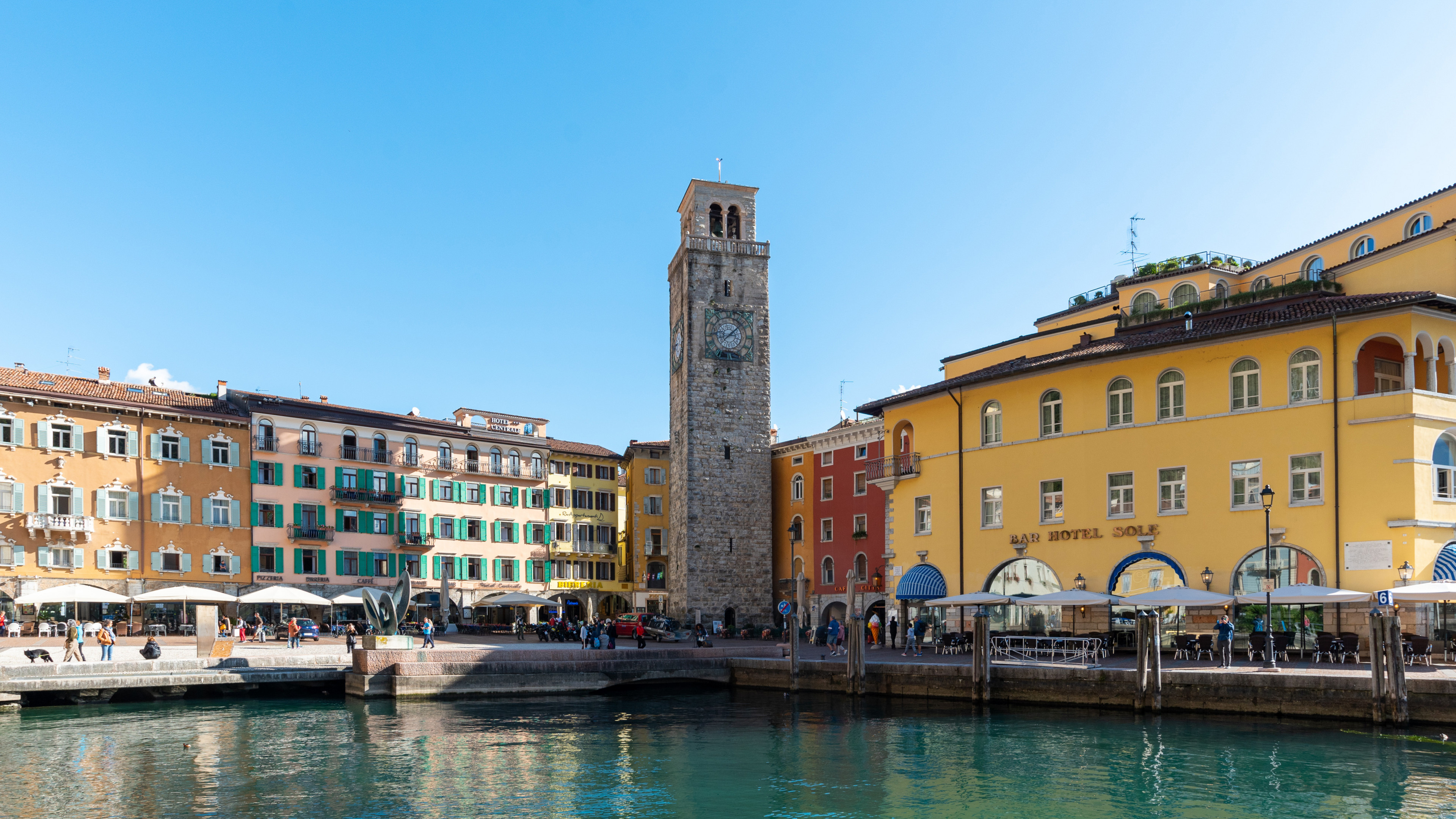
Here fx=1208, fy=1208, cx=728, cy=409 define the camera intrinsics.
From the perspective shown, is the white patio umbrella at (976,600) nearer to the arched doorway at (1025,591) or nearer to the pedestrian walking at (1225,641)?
the arched doorway at (1025,591)

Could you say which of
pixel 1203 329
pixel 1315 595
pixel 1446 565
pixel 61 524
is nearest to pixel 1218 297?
pixel 1203 329

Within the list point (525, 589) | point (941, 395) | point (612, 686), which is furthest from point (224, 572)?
point (941, 395)

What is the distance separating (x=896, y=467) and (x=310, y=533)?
29371 mm

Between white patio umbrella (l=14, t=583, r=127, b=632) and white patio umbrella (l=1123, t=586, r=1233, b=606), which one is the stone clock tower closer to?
white patio umbrella (l=14, t=583, r=127, b=632)

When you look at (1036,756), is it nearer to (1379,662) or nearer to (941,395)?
(1379,662)

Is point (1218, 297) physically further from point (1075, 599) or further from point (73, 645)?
point (73, 645)

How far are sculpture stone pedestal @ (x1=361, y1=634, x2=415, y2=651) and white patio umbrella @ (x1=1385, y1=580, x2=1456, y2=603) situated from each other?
2589 centimetres

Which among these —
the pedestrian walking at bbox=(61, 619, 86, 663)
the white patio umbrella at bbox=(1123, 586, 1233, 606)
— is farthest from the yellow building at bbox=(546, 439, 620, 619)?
the white patio umbrella at bbox=(1123, 586, 1233, 606)

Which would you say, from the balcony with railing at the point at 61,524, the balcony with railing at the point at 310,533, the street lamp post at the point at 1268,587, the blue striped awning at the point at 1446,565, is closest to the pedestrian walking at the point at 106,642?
the balcony with railing at the point at 61,524

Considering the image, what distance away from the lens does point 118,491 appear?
50.9 m

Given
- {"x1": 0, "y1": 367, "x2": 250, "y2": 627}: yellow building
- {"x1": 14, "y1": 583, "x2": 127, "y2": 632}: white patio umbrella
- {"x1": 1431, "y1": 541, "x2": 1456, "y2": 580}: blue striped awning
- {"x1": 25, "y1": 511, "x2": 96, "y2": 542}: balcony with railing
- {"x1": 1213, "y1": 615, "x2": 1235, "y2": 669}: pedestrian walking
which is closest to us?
{"x1": 1213, "y1": 615, "x2": 1235, "y2": 669}: pedestrian walking

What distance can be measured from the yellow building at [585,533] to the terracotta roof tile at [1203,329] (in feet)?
99.7

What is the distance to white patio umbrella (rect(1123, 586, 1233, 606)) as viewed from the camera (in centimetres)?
2944

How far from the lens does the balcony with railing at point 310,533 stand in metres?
56.2
